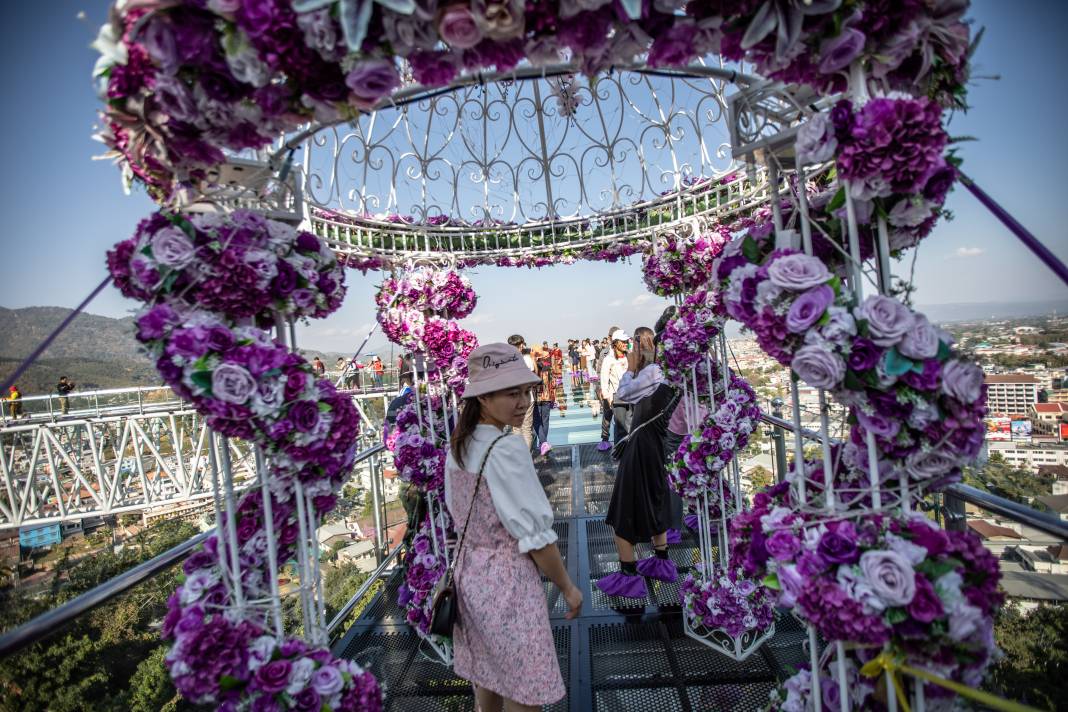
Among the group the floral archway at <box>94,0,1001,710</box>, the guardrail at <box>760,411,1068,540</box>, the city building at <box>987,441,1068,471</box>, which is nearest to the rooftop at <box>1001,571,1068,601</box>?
the guardrail at <box>760,411,1068,540</box>

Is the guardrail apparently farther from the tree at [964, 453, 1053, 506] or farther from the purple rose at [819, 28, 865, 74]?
the purple rose at [819, 28, 865, 74]

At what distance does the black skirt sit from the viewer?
364 cm

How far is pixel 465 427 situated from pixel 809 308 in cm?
111

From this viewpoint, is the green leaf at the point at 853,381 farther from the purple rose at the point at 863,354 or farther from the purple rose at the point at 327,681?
the purple rose at the point at 327,681

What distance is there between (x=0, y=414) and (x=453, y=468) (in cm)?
1203

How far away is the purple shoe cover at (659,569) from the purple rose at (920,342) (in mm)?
2789

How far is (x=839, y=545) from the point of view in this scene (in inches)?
49.3

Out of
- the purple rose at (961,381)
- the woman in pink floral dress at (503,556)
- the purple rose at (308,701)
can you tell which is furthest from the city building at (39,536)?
the purple rose at (961,381)

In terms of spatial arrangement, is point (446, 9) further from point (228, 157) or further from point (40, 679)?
point (40, 679)

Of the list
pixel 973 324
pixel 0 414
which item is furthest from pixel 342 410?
pixel 0 414

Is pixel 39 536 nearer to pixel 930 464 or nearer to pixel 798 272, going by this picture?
pixel 798 272

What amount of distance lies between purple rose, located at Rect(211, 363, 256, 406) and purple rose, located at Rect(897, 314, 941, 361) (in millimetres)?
1577

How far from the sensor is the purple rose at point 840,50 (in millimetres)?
1215

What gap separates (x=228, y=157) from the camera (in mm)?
1565
